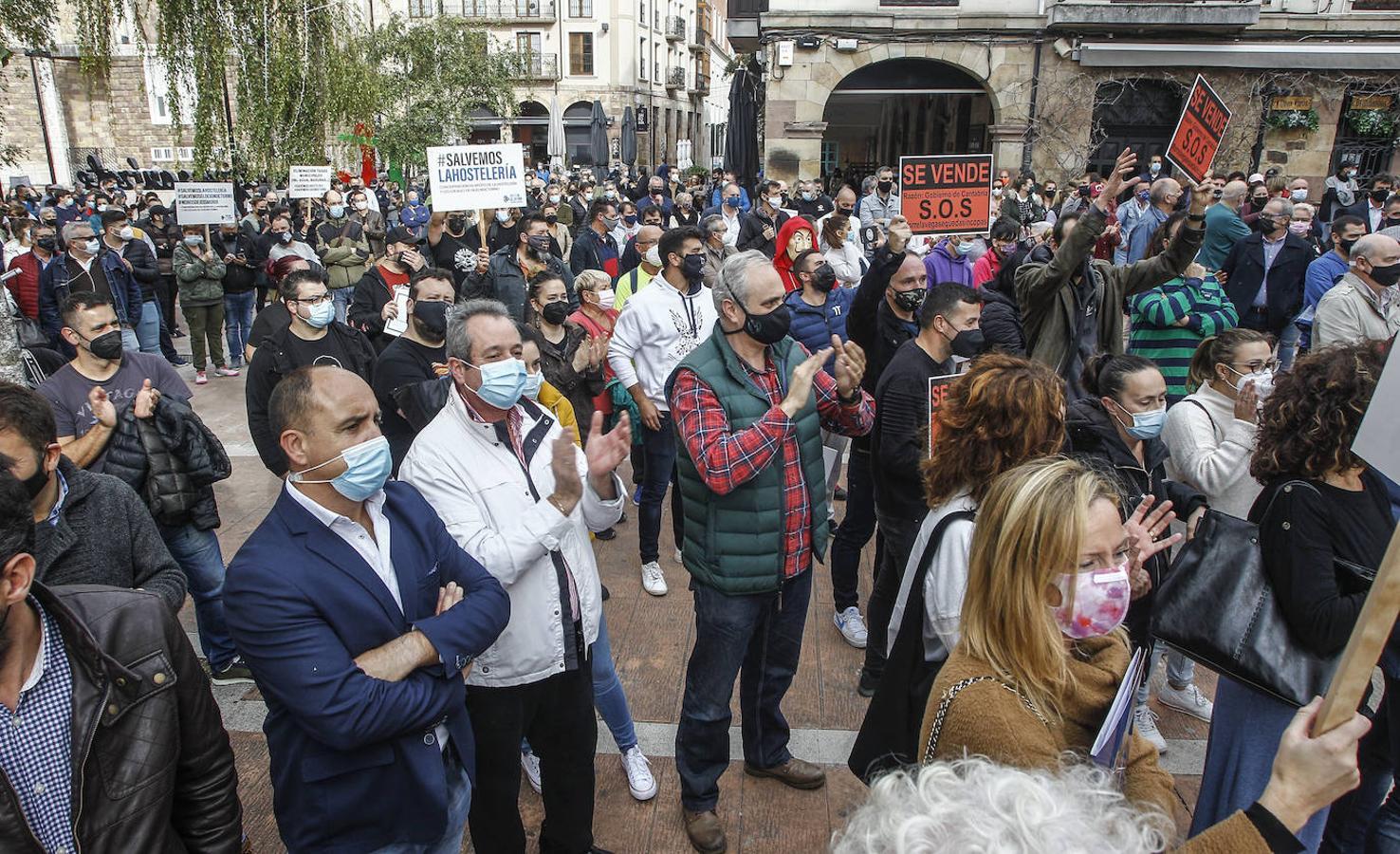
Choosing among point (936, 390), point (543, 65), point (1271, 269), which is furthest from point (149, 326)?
point (543, 65)

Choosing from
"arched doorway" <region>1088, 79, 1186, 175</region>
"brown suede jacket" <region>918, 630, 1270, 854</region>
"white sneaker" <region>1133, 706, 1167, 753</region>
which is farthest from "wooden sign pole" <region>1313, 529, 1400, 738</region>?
"arched doorway" <region>1088, 79, 1186, 175</region>

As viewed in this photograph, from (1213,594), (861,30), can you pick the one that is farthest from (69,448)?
(861,30)

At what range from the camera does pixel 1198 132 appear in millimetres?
6773

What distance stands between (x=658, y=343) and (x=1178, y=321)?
3.31 m

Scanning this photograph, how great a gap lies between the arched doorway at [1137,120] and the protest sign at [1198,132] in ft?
48.0

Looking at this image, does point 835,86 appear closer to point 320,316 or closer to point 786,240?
point 786,240

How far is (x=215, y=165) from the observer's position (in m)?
15.8

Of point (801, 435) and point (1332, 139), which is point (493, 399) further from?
point (1332, 139)

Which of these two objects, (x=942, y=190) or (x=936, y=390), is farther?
(x=942, y=190)

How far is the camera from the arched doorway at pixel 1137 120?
20078 mm

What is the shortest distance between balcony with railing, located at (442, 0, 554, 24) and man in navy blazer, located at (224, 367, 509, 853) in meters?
56.2

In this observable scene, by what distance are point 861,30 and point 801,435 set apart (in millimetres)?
18356

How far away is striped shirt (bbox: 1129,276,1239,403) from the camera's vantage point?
18.3 feet

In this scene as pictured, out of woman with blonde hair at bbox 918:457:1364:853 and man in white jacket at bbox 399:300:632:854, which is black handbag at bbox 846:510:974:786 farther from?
man in white jacket at bbox 399:300:632:854
